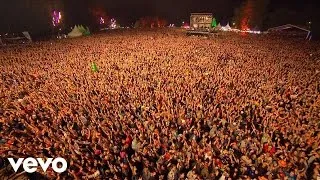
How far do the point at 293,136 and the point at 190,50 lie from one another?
56.9 feet

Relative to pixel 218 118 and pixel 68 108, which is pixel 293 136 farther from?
pixel 68 108

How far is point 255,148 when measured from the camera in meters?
7.26

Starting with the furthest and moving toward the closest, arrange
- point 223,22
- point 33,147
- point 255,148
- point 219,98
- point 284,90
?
point 223,22, point 284,90, point 219,98, point 33,147, point 255,148

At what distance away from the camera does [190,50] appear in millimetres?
24562

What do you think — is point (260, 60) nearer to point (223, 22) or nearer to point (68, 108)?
point (68, 108)

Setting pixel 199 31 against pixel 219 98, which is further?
pixel 199 31

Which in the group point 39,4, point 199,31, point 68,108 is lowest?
point 68,108

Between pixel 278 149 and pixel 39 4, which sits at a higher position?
pixel 39 4

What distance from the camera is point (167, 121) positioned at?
8867 millimetres

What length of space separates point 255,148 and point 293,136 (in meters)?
1.45

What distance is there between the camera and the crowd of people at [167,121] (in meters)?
6.88

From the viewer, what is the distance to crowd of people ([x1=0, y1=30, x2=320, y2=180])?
22.6ft

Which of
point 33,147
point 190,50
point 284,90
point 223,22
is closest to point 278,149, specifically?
point 284,90

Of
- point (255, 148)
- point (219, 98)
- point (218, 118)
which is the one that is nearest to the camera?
point (255, 148)
